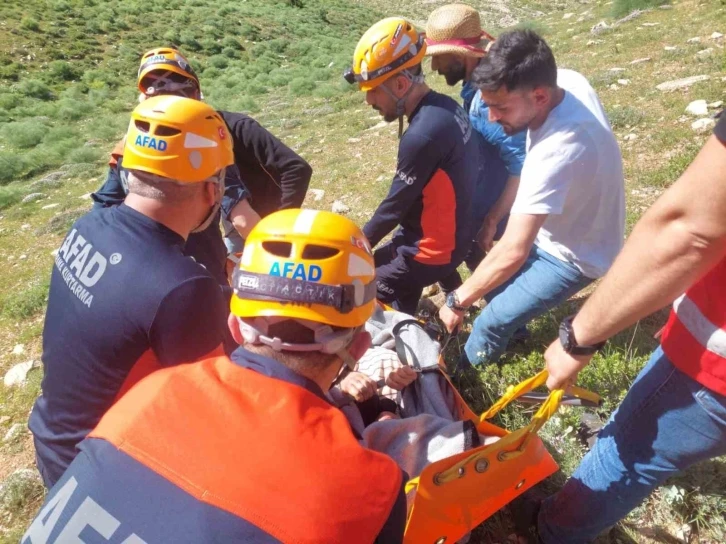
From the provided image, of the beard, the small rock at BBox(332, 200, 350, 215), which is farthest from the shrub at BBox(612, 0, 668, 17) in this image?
the beard

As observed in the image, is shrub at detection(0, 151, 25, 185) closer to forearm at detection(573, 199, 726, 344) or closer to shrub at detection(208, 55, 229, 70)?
Answer: shrub at detection(208, 55, 229, 70)

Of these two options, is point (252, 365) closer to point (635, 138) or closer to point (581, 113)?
point (581, 113)

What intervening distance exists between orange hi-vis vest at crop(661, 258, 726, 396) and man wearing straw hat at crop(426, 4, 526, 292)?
7.57 feet

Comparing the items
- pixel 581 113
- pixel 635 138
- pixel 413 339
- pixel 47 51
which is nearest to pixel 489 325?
pixel 413 339

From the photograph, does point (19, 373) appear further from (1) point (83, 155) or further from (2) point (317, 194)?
(1) point (83, 155)

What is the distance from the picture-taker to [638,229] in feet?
5.25

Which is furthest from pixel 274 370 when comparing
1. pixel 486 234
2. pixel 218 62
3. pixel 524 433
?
pixel 218 62

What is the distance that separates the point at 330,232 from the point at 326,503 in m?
0.90

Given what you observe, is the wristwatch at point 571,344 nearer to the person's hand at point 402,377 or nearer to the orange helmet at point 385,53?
the person's hand at point 402,377

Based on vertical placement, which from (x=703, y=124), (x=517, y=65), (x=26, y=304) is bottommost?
(x=26, y=304)

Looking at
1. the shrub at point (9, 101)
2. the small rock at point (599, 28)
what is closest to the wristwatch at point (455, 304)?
the small rock at point (599, 28)

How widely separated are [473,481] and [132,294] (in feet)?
5.13

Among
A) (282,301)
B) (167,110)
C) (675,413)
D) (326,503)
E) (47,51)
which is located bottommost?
(47,51)

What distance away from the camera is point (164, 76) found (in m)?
3.85
